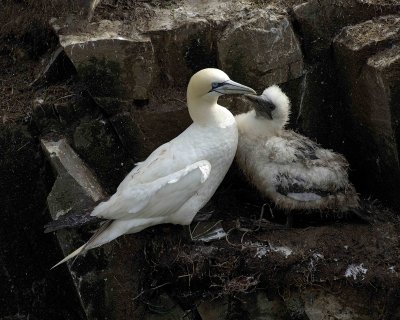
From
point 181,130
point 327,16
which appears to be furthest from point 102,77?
point 327,16

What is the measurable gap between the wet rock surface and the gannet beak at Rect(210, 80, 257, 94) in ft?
2.12

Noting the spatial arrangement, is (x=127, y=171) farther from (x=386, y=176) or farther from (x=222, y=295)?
(x=386, y=176)

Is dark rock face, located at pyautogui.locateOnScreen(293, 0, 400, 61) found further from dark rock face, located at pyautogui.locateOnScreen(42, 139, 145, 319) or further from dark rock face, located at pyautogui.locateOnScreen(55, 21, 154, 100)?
dark rock face, located at pyautogui.locateOnScreen(42, 139, 145, 319)

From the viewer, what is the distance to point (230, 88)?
595cm

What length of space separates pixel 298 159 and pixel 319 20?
132 centimetres

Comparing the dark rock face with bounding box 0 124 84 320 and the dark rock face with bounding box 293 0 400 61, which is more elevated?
the dark rock face with bounding box 293 0 400 61

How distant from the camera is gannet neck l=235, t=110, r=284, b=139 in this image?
6.36 metres

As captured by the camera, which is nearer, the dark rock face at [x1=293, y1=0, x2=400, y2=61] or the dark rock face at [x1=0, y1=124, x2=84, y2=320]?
the dark rock face at [x1=293, y1=0, x2=400, y2=61]

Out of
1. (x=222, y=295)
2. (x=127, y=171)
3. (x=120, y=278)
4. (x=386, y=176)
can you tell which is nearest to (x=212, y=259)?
(x=222, y=295)

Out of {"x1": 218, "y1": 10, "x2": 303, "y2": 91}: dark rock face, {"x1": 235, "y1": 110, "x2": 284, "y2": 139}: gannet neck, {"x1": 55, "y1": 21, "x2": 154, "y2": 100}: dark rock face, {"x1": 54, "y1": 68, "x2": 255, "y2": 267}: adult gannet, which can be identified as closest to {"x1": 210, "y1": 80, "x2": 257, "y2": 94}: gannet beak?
{"x1": 54, "y1": 68, "x2": 255, "y2": 267}: adult gannet

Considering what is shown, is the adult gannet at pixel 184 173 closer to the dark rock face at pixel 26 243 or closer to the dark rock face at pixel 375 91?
the dark rock face at pixel 375 91

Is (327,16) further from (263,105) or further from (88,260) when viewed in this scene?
(88,260)

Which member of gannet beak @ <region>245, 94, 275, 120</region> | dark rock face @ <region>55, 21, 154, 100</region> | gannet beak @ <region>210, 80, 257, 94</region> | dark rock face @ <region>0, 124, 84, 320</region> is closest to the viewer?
gannet beak @ <region>210, 80, 257, 94</region>

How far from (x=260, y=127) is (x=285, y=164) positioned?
0.38 meters
